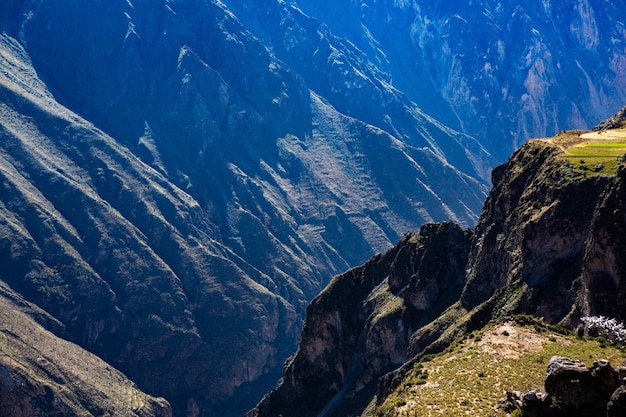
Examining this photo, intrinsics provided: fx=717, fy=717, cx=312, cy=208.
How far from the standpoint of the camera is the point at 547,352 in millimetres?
64188

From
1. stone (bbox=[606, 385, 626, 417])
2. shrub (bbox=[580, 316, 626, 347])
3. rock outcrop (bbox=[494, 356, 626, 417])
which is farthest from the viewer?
shrub (bbox=[580, 316, 626, 347])

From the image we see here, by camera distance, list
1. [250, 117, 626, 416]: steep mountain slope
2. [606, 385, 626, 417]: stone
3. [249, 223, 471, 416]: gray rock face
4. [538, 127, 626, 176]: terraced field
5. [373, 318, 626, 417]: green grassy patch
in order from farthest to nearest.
→ [249, 223, 471, 416]: gray rock face → [538, 127, 626, 176]: terraced field → [250, 117, 626, 416]: steep mountain slope → [373, 318, 626, 417]: green grassy patch → [606, 385, 626, 417]: stone

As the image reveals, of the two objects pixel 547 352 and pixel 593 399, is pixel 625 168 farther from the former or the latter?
pixel 593 399

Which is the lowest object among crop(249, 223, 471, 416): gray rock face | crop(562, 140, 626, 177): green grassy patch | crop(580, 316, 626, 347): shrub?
crop(249, 223, 471, 416): gray rock face

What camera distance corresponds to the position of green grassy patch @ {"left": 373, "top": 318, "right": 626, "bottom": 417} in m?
56.0

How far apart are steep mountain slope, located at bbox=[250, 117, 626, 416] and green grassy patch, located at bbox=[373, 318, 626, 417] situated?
10210 millimetres

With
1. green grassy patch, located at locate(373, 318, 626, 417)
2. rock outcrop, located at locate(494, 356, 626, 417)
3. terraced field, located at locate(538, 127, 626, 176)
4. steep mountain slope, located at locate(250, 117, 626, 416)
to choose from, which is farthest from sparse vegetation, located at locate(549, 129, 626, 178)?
rock outcrop, located at locate(494, 356, 626, 417)

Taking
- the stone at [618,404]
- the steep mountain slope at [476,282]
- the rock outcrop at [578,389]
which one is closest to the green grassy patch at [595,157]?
the steep mountain slope at [476,282]

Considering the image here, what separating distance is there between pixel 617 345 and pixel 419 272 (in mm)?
71317

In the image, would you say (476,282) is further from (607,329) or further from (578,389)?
(578,389)

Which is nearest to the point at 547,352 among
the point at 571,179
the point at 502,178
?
the point at 571,179

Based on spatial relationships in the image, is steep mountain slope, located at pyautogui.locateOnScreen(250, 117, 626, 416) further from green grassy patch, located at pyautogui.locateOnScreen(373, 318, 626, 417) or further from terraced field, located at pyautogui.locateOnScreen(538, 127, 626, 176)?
green grassy patch, located at pyautogui.locateOnScreen(373, 318, 626, 417)

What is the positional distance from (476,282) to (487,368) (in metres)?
53.4

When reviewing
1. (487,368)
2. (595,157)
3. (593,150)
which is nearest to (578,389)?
(487,368)
